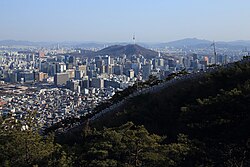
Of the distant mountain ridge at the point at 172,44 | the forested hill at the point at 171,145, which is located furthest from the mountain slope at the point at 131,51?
A: the forested hill at the point at 171,145

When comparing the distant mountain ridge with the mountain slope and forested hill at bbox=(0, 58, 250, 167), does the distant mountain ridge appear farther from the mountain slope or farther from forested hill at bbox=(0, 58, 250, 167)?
forested hill at bbox=(0, 58, 250, 167)

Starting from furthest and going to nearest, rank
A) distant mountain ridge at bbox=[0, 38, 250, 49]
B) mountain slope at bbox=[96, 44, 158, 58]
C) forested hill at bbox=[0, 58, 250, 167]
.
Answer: distant mountain ridge at bbox=[0, 38, 250, 49]
mountain slope at bbox=[96, 44, 158, 58]
forested hill at bbox=[0, 58, 250, 167]

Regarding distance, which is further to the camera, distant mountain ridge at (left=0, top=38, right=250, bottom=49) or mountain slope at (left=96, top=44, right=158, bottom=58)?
distant mountain ridge at (left=0, top=38, right=250, bottom=49)

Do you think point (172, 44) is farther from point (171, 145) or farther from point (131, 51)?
point (171, 145)

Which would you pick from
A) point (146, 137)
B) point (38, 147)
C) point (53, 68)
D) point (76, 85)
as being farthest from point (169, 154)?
point (53, 68)

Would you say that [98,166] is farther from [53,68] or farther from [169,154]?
[53,68]

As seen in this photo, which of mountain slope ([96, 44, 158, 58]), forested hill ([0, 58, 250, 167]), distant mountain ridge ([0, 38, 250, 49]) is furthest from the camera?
distant mountain ridge ([0, 38, 250, 49])

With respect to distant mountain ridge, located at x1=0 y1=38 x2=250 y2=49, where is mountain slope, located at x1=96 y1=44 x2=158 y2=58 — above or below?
below

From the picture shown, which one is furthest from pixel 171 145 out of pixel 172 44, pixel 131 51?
pixel 172 44

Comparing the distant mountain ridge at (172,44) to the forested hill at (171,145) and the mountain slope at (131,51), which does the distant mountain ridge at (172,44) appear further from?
the forested hill at (171,145)

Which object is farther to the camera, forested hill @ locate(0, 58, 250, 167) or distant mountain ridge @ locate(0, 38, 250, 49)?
distant mountain ridge @ locate(0, 38, 250, 49)

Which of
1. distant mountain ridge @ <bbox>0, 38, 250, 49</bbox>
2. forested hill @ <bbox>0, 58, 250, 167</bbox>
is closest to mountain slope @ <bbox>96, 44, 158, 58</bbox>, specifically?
distant mountain ridge @ <bbox>0, 38, 250, 49</bbox>
